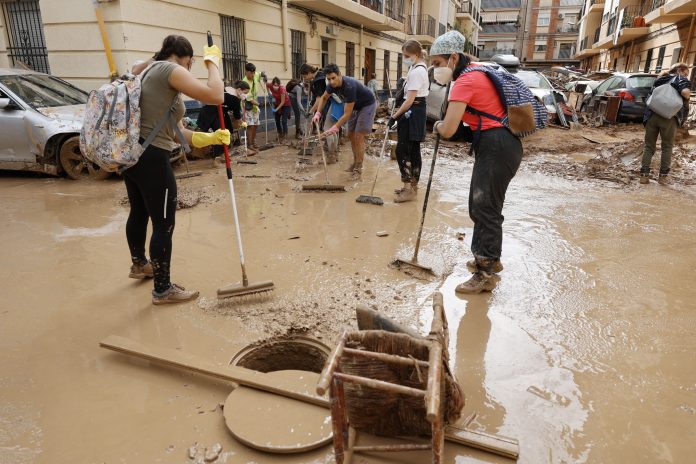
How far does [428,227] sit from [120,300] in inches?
120

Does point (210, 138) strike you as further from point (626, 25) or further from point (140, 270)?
point (626, 25)

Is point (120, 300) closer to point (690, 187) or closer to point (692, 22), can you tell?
point (690, 187)

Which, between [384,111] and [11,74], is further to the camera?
[384,111]

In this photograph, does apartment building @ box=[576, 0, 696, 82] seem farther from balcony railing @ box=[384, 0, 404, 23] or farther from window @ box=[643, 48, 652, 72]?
balcony railing @ box=[384, 0, 404, 23]

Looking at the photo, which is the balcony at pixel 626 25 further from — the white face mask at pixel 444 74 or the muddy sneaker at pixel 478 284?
the muddy sneaker at pixel 478 284

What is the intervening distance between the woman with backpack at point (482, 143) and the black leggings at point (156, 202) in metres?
1.92

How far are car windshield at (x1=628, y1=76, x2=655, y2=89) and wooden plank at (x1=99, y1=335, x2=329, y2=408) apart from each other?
44.9 feet

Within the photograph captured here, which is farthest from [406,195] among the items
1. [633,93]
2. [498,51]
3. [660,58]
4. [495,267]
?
[498,51]

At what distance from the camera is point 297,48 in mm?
13047

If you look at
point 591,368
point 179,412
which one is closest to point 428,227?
point 591,368

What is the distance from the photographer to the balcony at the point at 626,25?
21.8 metres

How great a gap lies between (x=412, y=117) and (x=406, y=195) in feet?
3.24

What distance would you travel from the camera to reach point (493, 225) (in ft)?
11.0

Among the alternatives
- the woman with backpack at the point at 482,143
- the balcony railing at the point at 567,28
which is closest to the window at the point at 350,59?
the woman with backpack at the point at 482,143
